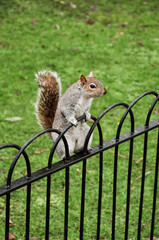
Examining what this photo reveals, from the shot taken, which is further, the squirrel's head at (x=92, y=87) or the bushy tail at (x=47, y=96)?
the bushy tail at (x=47, y=96)

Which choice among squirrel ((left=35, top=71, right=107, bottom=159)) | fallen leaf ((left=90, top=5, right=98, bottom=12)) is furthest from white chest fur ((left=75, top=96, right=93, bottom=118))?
fallen leaf ((left=90, top=5, right=98, bottom=12))

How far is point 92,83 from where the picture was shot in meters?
1.96

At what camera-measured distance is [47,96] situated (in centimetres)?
217

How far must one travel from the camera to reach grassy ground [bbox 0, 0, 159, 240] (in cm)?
310

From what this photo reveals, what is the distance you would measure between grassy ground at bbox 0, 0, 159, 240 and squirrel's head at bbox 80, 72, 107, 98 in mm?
1235

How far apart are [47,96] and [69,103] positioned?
17 centimetres

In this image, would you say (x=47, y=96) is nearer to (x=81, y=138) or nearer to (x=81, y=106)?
(x=81, y=106)

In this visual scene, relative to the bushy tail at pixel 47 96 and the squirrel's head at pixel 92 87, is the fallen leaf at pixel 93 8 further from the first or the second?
the squirrel's head at pixel 92 87

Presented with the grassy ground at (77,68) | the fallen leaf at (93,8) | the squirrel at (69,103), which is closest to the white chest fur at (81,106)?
Answer: the squirrel at (69,103)

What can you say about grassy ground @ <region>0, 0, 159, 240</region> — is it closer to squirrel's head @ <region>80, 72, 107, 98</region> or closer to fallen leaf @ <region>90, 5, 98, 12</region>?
fallen leaf @ <region>90, 5, 98, 12</region>

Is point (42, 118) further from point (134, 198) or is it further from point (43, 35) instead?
point (43, 35)

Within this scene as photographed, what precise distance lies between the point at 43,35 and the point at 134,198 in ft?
11.4

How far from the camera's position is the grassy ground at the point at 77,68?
3098 millimetres

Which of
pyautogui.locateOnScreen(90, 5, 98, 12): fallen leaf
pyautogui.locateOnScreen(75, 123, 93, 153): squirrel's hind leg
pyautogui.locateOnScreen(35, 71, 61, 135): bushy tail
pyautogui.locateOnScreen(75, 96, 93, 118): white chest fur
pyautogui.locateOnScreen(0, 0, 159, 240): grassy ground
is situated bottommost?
pyautogui.locateOnScreen(75, 123, 93, 153): squirrel's hind leg
